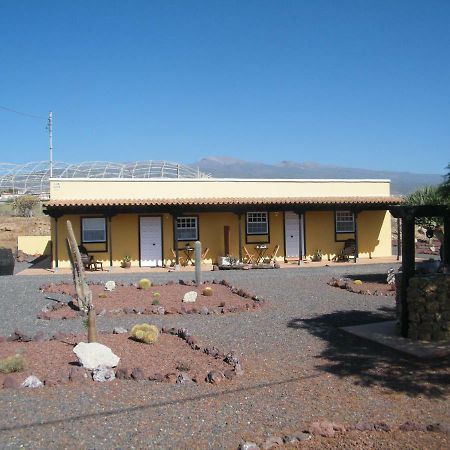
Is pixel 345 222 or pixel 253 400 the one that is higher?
pixel 345 222

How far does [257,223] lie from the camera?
912 inches

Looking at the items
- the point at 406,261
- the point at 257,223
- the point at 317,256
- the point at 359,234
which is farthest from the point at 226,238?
the point at 406,261

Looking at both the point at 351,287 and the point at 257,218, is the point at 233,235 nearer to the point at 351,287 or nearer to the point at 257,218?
the point at 257,218

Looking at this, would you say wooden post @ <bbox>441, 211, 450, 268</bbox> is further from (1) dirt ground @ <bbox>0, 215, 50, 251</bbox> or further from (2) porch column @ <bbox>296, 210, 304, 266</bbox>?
(1) dirt ground @ <bbox>0, 215, 50, 251</bbox>

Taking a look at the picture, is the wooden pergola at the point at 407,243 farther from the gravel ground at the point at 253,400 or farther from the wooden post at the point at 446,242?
→ the gravel ground at the point at 253,400

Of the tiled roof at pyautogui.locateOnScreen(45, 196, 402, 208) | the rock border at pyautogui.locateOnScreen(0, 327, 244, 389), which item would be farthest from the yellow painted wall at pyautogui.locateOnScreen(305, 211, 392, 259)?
the rock border at pyautogui.locateOnScreen(0, 327, 244, 389)

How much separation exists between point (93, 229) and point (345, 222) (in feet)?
36.2

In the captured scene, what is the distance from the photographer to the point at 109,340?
876 centimetres

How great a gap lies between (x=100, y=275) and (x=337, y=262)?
10.2m

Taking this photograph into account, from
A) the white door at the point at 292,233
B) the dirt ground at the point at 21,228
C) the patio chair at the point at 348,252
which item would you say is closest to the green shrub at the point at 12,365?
the white door at the point at 292,233

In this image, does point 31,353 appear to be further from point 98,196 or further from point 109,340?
point 98,196

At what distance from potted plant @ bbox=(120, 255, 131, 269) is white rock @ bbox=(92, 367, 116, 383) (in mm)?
15031

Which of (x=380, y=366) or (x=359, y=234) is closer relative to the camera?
(x=380, y=366)

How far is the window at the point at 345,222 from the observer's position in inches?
944
